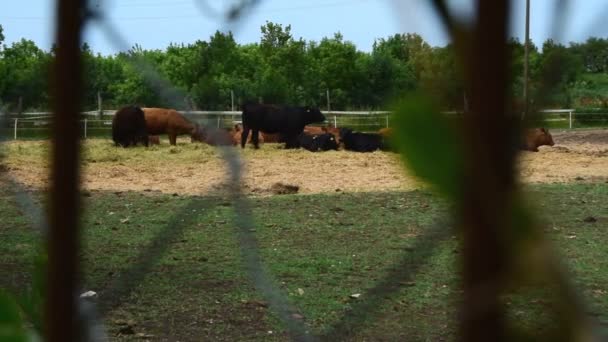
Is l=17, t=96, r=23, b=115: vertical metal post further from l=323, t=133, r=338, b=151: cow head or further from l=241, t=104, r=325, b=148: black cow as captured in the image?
l=241, t=104, r=325, b=148: black cow

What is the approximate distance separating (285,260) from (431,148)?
3.52 meters

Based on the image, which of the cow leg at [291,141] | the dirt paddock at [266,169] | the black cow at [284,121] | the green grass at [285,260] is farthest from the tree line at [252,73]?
the black cow at [284,121]

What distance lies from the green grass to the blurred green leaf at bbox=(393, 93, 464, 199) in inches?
43.3

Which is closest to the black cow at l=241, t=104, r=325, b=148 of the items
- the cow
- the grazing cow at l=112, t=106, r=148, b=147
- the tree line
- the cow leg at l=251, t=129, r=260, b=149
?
the cow leg at l=251, t=129, r=260, b=149

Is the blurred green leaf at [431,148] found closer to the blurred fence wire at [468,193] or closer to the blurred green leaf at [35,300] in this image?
the blurred fence wire at [468,193]

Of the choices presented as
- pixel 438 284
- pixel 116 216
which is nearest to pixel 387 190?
pixel 116 216

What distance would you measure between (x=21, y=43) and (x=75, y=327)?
0.82 ft

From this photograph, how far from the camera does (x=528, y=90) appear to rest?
0.22 metres

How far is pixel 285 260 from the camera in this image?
12.0ft

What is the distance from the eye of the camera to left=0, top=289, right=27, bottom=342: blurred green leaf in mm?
228

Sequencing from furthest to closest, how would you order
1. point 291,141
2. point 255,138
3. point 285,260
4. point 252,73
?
1. point 255,138
2. point 291,141
3. point 285,260
4. point 252,73

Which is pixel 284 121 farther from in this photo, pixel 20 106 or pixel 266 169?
pixel 20 106

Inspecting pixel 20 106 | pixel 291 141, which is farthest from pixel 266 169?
pixel 20 106

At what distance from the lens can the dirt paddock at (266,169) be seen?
627 cm
